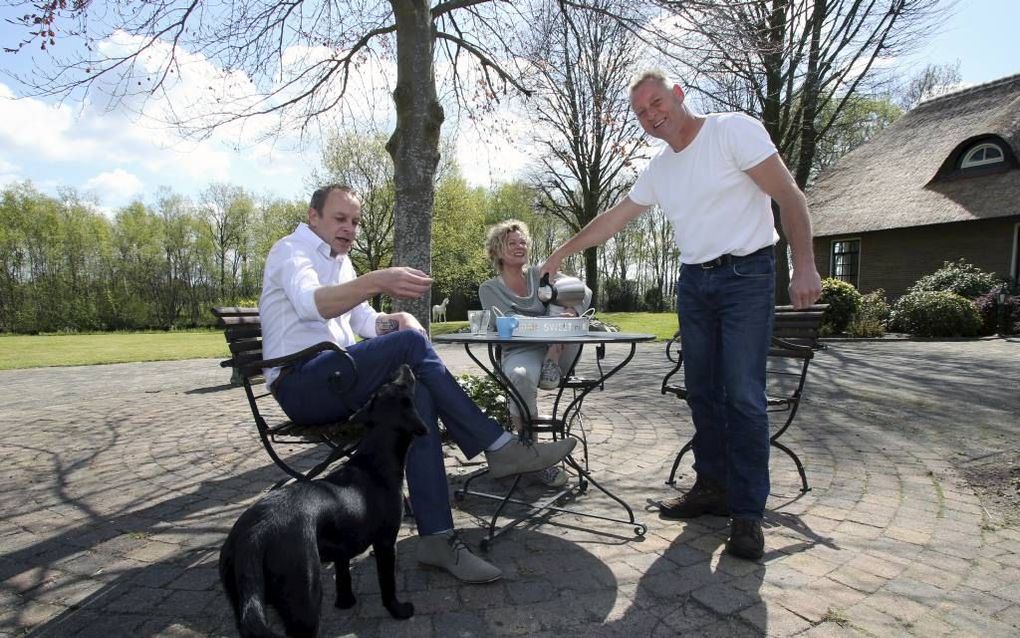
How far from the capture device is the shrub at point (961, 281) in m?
15.3

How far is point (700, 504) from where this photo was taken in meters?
3.05

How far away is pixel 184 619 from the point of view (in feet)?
6.85

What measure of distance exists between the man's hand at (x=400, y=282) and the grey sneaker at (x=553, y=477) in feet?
5.80

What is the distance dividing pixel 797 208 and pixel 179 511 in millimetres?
3623

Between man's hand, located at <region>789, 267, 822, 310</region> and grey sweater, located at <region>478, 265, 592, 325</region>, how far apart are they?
53.6 inches

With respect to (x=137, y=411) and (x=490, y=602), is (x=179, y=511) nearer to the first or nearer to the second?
(x=490, y=602)

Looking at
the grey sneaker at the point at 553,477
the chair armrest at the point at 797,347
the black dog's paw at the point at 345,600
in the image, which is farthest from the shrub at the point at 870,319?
the black dog's paw at the point at 345,600

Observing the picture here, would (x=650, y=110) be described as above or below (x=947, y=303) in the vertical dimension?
above

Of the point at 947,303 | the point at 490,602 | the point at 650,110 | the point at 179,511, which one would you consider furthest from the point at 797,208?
the point at 947,303

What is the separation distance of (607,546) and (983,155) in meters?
22.4

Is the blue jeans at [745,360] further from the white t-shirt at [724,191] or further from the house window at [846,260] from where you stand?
the house window at [846,260]

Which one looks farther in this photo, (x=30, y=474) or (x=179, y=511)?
(x=30, y=474)

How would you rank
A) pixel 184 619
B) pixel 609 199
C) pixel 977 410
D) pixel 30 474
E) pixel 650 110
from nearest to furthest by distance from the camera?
pixel 184 619 → pixel 650 110 → pixel 30 474 → pixel 977 410 → pixel 609 199

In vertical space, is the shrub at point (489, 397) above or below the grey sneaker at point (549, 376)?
below
